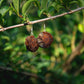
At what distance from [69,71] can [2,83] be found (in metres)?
0.98

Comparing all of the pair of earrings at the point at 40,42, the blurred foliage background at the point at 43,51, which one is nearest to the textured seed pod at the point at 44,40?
the pair of earrings at the point at 40,42

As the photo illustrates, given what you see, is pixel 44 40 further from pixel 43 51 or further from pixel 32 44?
pixel 43 51

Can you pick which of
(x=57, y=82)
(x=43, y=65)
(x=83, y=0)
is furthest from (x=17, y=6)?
(x=57, y=82)

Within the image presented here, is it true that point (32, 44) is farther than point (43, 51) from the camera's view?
No

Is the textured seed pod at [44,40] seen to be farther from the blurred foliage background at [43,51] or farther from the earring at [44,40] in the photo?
the blurred foliage background at [43,51]

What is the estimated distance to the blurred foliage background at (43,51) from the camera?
1.51 m

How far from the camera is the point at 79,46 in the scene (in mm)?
Answer: 2297

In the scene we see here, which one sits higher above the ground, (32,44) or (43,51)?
(32,44)

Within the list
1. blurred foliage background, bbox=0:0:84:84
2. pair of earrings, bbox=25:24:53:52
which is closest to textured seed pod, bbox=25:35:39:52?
pair of earrings, bbox=25:24:53:52

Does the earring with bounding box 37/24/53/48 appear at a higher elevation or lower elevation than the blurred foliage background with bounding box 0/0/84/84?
higher

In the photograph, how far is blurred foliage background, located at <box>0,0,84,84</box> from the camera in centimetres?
151

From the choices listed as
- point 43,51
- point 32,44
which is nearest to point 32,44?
point 32,44

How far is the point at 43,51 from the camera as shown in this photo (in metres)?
2.33

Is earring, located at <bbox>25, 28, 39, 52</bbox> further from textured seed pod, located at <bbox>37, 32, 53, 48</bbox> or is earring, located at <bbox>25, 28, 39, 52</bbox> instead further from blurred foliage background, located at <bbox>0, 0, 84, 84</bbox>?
blurred foliage background, located at <bbox>0, 0, 84, 84</bbox>
